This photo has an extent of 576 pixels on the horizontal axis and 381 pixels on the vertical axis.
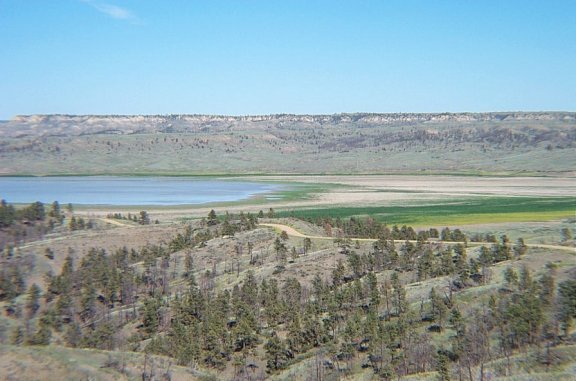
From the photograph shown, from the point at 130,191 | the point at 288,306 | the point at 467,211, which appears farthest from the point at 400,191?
the point at 288,306

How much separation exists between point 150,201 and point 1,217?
43006 mm

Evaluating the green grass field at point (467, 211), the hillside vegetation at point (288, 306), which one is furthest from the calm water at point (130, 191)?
the hillside vegetation at point (288, 306)

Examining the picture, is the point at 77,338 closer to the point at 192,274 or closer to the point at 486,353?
the point at 192,274

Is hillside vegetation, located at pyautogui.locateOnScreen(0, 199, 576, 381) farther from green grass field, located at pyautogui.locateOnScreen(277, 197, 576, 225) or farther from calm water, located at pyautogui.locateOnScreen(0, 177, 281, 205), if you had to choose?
calm water, located at pyautogui.locateOnScreen(0, 177, 281, 205)

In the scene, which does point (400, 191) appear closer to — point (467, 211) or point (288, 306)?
point (467, 211)

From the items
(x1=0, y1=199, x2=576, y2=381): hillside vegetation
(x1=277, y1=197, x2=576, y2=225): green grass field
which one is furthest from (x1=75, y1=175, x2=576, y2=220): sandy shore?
(x1=0, y1=199, x2=576, y2=381): hillside vegetation

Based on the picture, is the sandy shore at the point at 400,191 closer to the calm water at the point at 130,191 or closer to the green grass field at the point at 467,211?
the green grass field at the point at 467,211

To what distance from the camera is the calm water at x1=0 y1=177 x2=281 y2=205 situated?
12769 cm

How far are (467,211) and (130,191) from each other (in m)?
80.6

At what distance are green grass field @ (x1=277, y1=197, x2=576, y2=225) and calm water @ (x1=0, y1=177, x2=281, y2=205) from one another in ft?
97.1

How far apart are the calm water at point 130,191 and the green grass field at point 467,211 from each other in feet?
97.1

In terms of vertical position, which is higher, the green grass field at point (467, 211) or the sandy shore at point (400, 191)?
the green grass field at point (467, 211)

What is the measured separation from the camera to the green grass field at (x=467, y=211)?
297 feet

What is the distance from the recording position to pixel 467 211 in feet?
331
